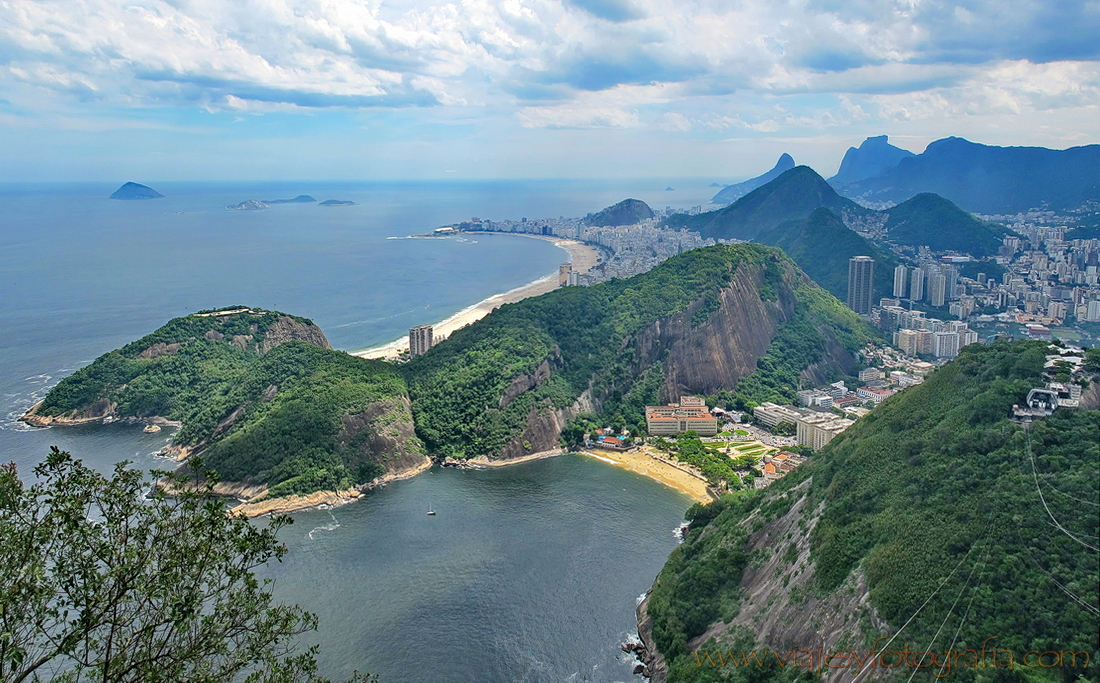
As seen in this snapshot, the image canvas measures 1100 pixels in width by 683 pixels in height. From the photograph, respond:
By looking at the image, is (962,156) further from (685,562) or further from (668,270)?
(685,562)

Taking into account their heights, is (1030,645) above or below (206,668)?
below

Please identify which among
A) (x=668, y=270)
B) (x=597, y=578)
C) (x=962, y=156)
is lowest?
(x=597, y=578)

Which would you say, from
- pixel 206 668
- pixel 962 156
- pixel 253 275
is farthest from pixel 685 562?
pixel 962 156

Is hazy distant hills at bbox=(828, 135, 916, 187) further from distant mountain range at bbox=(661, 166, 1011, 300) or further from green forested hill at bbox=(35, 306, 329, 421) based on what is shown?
green forested hill at bbox=(35, 306, 329, 421)

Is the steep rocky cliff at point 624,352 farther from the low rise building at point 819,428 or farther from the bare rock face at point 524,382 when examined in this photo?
the low rise building at point 819,428

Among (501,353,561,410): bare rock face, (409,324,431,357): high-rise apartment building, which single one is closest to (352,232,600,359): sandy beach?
(409,324,431,357): high-rise apartment building
